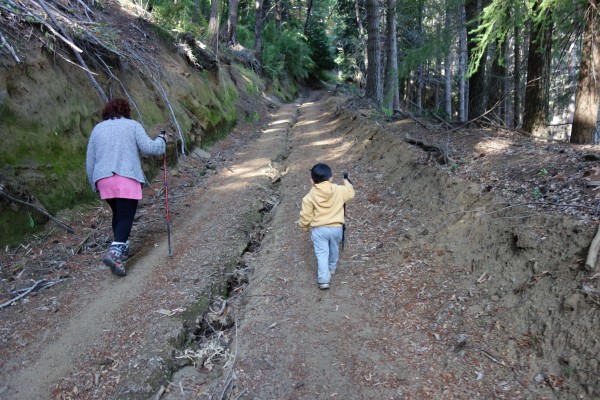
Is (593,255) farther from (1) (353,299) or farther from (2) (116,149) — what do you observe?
(2) (116,149)

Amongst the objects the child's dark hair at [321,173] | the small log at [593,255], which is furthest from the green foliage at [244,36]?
the small log at [593,255]

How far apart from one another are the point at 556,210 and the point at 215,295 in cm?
407

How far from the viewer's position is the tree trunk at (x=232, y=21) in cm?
2183

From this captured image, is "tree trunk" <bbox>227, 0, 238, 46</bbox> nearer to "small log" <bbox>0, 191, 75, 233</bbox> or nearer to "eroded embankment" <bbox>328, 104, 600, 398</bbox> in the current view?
"small log" <bbox>0, 191, 75, 233</bbox>

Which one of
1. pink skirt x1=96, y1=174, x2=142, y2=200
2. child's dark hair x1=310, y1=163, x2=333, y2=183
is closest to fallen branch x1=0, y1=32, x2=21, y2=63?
pink skirt x1=96, y1=174, x2=142, y2=200

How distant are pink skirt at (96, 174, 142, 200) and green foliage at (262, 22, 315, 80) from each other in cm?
2679

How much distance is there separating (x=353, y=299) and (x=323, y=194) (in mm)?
1288

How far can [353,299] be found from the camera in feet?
15.4

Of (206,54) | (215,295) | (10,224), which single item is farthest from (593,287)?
(206,54)

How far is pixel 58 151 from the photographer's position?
7.05m

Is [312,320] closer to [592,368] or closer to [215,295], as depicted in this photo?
[215,295]

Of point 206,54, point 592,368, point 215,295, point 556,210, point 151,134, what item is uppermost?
point 206,54

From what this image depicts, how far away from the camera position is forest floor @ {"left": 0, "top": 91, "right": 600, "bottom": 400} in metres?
3.39

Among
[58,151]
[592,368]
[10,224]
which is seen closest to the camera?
Answer: [592,368]
